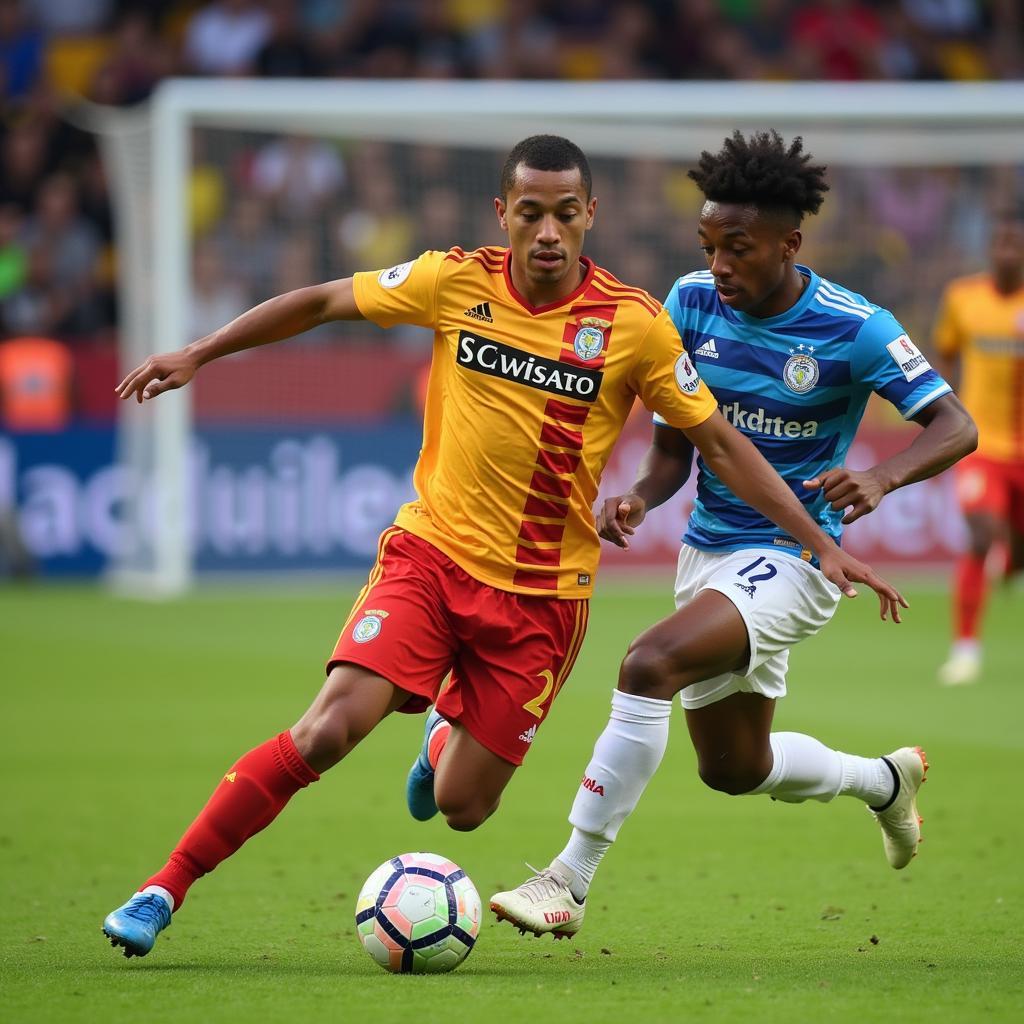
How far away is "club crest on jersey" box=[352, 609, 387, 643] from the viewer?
5.13 m

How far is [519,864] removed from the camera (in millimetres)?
6719

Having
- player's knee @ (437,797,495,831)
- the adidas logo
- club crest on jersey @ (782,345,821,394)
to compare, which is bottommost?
player's knee @ (437,797,495,831)

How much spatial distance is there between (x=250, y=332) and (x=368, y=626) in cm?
89

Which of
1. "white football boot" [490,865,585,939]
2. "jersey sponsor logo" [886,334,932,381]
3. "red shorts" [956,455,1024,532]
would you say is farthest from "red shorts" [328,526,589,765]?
"red shorts" [956,455,1024,532]

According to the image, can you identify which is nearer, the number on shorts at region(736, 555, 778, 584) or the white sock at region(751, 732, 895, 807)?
the number on shorts at region(736, 555, 778, 584)

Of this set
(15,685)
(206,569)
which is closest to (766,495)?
(15,685)

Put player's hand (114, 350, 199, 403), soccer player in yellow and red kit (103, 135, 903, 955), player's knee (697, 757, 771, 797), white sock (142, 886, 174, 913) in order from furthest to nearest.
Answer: player's knee (697, 757, 771, 797) → soccer player in yellow and red kit (103, 135, 903, 955) → player's hand (114, 350, 199, 403) → white sock (142, 886, 174, 913)

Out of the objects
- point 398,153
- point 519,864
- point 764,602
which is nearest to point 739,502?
point 764,602

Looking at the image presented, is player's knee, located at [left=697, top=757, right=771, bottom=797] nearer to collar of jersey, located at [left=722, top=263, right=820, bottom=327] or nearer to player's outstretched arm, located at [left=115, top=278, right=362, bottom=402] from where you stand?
collar of jersey, located at [left=722, top=263, right=820, bottom=327]

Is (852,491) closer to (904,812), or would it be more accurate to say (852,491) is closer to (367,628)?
(367,628)

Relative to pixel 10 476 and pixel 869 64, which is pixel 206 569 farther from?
pixel 869 64

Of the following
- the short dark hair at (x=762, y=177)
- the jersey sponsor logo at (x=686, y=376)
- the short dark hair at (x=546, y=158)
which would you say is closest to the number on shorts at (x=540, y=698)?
the jersey sponsor logo at (x=686, y=376)

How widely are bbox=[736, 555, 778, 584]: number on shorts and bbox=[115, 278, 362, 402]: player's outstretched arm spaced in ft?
4.51

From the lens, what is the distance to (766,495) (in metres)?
5.30
